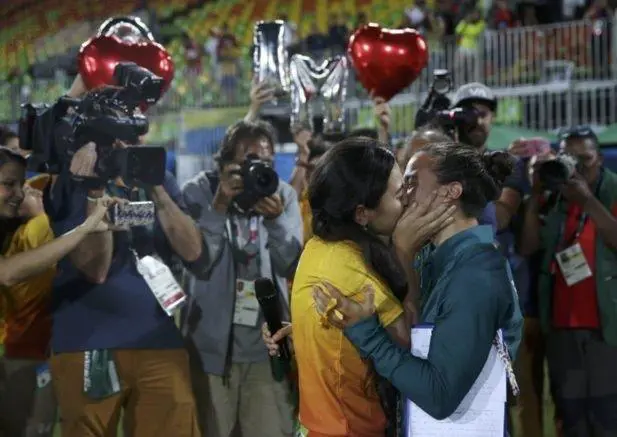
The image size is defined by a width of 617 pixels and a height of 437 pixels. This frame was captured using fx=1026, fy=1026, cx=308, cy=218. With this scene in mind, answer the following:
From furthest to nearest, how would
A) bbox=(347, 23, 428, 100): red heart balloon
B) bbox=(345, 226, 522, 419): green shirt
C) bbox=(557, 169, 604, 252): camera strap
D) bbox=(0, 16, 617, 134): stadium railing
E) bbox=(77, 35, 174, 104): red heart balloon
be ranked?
bbox=(0, 16, 617, 134): stadium railing
bbox=(347, 23, 428, 100): red heart balloon
bbox=(557, 169, 604, 252): camera strap
bbox=(77, 35, 174, 104): red heart balloon
bbox=(345, 226, 522, 419): green shirt

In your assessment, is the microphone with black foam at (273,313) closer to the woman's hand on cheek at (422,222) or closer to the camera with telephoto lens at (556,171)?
the woman's hand on cheek at (422,222)

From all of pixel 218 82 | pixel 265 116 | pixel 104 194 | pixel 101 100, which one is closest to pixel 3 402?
Result: pixel 104 194

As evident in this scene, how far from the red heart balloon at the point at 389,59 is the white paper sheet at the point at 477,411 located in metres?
2.88

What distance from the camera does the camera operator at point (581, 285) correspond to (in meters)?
4.62

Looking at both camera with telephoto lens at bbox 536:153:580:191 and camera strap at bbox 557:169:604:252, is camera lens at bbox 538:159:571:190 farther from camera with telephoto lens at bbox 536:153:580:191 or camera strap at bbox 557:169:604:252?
camera strap at bbox 557:169:604:252

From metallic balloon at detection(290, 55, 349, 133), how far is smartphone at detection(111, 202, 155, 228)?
5.13ft

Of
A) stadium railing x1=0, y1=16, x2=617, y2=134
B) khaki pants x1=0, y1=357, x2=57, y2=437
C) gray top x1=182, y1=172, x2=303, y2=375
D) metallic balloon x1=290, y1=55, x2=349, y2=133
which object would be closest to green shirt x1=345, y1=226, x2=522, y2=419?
gray top x1=182, y1=172, x2=303, y2=375

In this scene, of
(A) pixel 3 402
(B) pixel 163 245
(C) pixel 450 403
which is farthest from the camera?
(A) pixel 3 402

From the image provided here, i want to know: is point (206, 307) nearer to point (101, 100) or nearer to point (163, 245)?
point (163, 245)

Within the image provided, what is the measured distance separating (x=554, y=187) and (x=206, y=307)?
1.59 metres

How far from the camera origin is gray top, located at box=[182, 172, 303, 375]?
13.5ft

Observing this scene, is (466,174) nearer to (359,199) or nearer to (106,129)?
(359,199)

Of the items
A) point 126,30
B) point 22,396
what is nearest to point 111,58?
point 126,30

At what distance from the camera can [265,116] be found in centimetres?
1226
